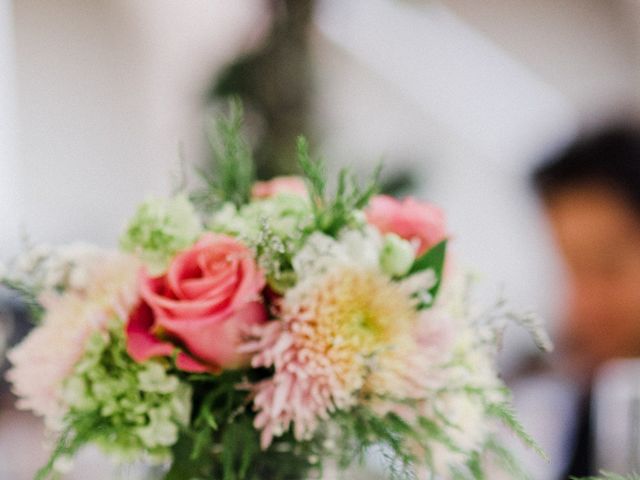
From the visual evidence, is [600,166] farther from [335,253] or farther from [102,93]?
[102,93]

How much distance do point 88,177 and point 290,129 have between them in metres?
1.91

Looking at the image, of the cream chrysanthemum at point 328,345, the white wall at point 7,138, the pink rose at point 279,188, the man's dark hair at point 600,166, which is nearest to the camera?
the cream chrysanthemum at point 328,345

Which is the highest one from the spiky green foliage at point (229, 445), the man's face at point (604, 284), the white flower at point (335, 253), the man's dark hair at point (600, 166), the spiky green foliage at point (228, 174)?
the man's dark hair at point (600, 166)

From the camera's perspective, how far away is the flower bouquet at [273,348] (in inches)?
20.5

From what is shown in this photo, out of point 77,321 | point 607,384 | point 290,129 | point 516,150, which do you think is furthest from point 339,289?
point 516,150

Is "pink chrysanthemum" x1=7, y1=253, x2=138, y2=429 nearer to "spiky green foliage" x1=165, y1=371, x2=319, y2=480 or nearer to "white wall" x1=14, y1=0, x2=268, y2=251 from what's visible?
"spiky green foliage" x1=165, y1=371, x2=319, y2=480

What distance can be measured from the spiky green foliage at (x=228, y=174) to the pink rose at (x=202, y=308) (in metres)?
0.09

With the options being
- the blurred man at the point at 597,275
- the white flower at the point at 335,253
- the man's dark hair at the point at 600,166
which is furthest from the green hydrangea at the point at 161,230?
the man's dark hair at the point at 600,166

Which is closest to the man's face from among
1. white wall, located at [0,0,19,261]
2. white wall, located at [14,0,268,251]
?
white wall, located at [14,0,268,251]

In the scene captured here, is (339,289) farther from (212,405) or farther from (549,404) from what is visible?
(549,404)

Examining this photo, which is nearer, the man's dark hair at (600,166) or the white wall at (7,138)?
the man's dark hair at (600,166)

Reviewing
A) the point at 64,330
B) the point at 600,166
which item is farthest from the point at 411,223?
the point at 600,166

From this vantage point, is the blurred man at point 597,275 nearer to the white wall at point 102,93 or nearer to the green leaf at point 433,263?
the green leaf at point 433,263

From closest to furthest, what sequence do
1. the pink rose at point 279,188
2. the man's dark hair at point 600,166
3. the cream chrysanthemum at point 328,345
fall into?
the cream chrysanthemum at point 328,345 < the pink rose at point 279,188 < the man's dark hair at point 600,166
